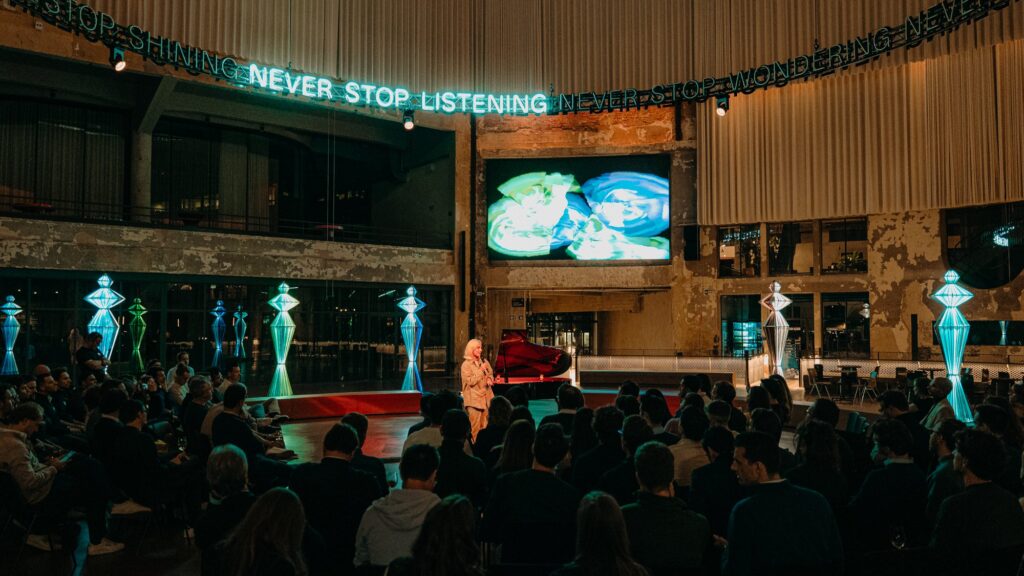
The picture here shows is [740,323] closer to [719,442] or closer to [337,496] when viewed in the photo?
[719,442]

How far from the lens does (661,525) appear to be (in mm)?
3676

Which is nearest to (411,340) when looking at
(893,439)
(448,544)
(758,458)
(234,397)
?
(234,397)

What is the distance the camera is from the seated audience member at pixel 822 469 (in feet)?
16.1

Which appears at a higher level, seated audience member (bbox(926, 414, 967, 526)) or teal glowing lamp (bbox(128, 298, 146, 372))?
teal glowing lamp (bbox(128, 298, 146, 372))

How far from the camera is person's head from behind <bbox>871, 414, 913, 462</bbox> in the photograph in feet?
16.2

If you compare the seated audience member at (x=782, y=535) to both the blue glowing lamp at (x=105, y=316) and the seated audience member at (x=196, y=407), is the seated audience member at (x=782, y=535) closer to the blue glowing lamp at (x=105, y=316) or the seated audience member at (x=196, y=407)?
the seated audience member at (x=196, y=407)

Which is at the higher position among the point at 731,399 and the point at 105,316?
the point at 105,316

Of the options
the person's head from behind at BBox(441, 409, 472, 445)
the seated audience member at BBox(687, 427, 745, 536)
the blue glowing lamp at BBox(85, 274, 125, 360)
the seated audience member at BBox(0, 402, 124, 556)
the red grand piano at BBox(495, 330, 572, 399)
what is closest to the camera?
the seated audience member at BBox(687, 427, 745, 536)

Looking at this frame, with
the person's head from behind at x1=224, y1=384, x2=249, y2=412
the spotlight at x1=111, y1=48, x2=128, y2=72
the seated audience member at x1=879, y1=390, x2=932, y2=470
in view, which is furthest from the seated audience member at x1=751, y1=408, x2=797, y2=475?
the spotlight at x1=111, y1=48, x2=128, y2=72

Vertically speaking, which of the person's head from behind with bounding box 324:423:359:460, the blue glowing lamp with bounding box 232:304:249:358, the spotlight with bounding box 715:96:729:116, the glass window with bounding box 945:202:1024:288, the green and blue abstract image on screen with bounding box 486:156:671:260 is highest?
the spotlight with bounding box 715:96:729:116

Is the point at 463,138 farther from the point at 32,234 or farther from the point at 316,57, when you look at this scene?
the point at 32,234

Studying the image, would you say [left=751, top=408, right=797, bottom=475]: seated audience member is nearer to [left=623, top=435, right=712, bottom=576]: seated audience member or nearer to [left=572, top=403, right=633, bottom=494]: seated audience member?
[left=572, top=403, right=633, bottom=494]: seated audience member

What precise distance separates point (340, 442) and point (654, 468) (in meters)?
1.84

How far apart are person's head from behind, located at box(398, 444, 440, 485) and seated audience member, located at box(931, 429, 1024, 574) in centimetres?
237
